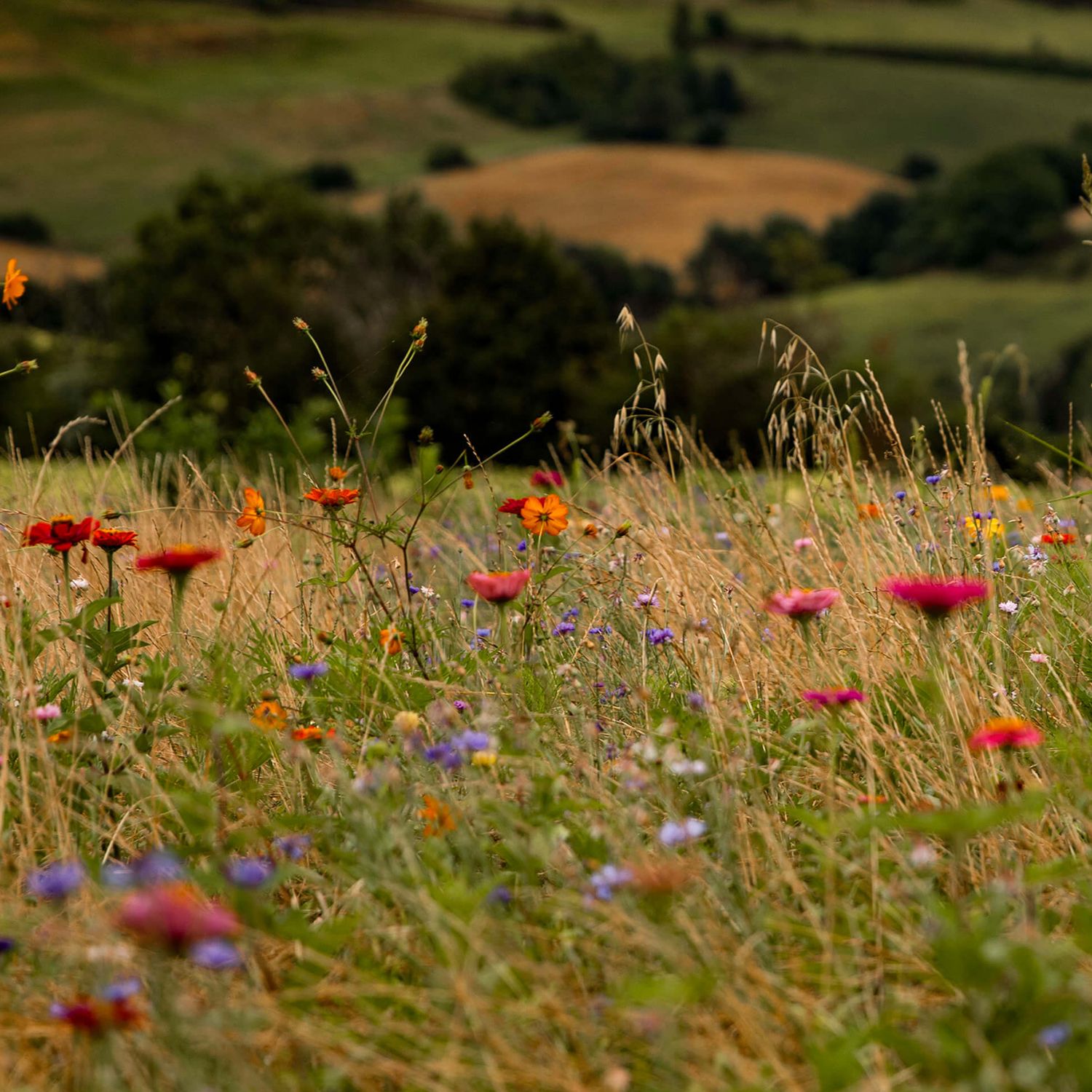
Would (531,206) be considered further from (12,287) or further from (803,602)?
(803,602)

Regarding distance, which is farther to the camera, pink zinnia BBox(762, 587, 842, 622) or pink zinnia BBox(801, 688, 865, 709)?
pink zinnia BBox(762, 587, 842, 622)

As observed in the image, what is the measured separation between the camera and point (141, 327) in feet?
98.9

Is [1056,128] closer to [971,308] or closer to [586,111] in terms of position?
[586,111]

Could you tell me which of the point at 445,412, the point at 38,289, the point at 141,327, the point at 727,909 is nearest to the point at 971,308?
the point at 445,412

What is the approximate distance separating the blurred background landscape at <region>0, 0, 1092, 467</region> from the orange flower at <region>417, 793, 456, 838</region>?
43.0 inches

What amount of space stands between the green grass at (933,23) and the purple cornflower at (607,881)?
10367 centimetres

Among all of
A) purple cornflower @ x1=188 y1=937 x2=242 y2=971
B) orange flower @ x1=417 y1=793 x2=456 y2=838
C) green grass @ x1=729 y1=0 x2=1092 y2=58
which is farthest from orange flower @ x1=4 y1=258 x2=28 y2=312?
green grass @ x1=729 y1=0 x2=1092 y2=58

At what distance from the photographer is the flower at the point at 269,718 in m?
1.81

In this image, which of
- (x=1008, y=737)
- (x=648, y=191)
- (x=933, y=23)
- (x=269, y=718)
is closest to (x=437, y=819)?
(x=269, y=718)

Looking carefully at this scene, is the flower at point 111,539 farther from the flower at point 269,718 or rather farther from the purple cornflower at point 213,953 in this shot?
the purple cornflower at point 213,953

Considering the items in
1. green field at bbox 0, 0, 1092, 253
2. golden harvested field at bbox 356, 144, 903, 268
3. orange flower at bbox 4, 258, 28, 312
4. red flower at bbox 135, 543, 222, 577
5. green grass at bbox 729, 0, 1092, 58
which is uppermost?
green grass at bbox 729, 0, 1092, 58

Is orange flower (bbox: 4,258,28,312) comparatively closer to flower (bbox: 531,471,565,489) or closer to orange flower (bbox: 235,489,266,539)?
orange flower (bbox: 235,489,266,539)

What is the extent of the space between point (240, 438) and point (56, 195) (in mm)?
70704

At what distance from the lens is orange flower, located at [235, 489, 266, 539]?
8.19ft
